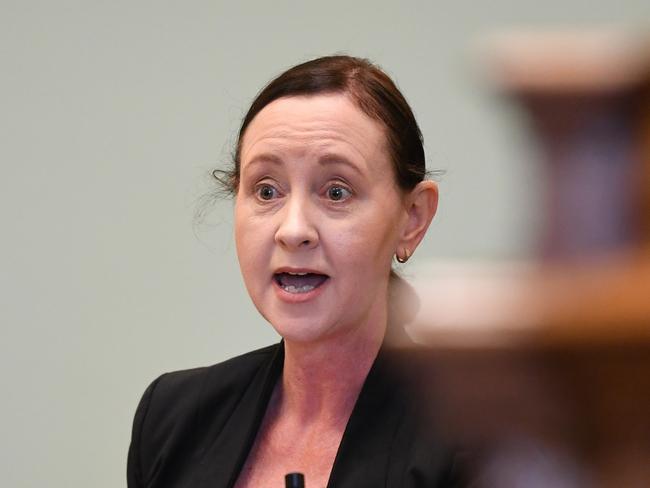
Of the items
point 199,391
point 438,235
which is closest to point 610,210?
point 199,391

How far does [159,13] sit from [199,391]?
112 centimetres

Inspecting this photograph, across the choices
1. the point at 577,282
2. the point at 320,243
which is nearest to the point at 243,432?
the point at 320,243

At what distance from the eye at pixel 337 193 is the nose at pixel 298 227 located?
0.05m

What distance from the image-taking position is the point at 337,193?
4.20ft

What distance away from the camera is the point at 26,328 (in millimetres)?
2391

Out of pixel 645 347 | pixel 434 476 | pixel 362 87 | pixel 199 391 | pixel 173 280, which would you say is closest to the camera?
pixel 645 347

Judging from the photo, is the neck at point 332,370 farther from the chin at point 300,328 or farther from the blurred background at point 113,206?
the blurred background at point 113,206

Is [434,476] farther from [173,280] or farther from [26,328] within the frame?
[26,328]

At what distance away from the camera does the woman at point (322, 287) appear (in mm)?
1268

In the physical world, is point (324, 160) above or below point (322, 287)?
above

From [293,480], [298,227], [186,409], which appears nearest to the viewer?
[293,480]

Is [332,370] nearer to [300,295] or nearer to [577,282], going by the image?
[300,295]

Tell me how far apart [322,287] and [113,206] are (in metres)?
1.21

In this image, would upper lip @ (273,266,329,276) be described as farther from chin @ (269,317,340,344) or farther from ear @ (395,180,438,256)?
ear @ (395,180,438,256)
